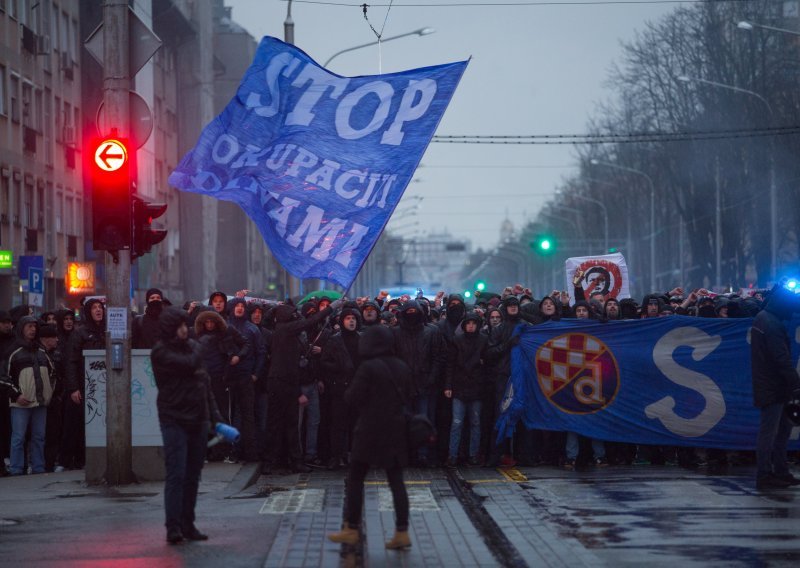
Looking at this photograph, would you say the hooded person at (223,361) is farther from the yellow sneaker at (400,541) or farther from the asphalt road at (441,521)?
the yellow sneaker at (400,541)

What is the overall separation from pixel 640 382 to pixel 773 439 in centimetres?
343

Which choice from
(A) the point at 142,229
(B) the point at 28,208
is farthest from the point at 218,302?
(B) the point at 28,208

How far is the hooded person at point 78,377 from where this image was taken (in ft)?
59.6

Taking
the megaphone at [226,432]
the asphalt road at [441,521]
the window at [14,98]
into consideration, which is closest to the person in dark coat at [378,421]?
the asphalt road at [441,521]

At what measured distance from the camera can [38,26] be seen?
49781mm

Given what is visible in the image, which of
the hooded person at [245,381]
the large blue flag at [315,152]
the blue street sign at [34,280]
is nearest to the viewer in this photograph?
the large blue flag at [315,152]

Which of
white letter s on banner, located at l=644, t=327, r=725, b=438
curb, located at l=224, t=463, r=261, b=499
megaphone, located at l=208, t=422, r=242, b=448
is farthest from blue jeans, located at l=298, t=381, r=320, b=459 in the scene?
megaphone, located at l=208, t=422, r=242, b=448

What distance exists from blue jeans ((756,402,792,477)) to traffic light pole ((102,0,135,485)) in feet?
19.2

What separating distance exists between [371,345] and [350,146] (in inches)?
207

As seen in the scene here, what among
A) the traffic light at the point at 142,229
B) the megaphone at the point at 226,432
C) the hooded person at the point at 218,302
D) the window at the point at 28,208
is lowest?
the megaphone at the point at 226,432

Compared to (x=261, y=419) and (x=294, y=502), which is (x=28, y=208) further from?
(x=294, y=502)

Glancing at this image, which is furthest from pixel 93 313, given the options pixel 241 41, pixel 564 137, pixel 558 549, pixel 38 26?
pixel 241 41

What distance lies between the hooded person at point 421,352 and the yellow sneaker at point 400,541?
22.9ft

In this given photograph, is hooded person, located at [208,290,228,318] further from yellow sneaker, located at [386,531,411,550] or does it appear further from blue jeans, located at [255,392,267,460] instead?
yellow sneaker, located at [386,531,411,550]
